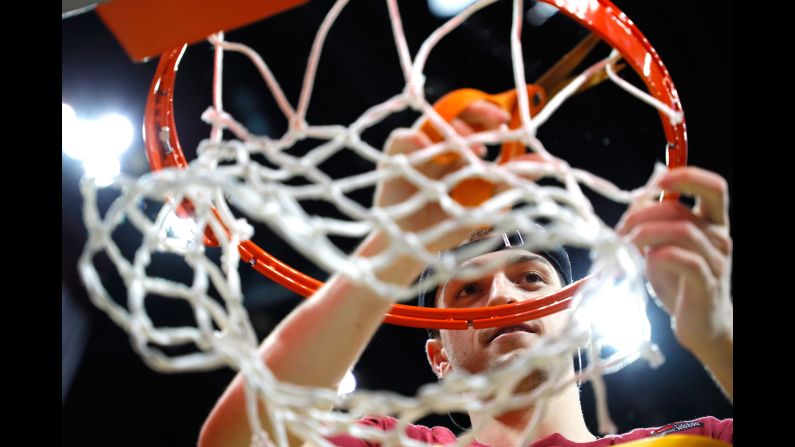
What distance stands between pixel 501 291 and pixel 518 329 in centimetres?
5

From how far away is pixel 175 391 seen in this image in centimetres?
186

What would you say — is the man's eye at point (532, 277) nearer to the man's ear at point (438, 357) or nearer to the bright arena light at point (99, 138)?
the man's ear at point (438, 357)

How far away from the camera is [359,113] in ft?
4.93

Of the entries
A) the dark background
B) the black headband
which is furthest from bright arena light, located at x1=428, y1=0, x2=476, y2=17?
the black headband

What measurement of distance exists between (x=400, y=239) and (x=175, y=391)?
1.40 meters

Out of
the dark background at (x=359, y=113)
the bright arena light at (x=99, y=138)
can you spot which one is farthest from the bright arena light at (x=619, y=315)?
the bright arena light at (x=99, y=138)

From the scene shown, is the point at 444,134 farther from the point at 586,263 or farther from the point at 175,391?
the point at 175,391

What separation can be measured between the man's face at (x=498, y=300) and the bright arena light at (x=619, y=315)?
7 centimetres

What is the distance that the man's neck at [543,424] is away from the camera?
1.09m

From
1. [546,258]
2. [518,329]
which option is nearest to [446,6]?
[546,258]

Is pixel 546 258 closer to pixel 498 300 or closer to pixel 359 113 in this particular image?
pixel 498 300

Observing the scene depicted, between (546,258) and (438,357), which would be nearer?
(546,258)

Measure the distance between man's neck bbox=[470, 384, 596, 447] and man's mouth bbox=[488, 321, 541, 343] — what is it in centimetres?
9
